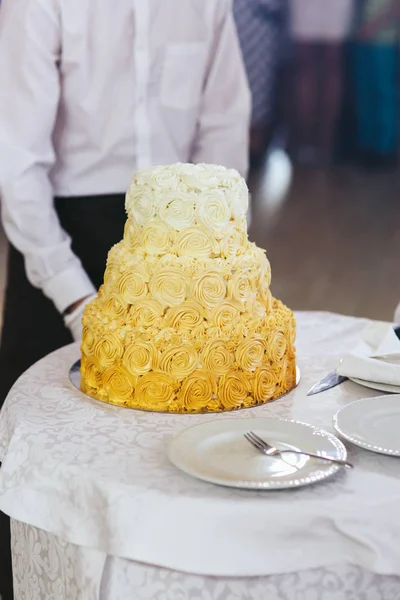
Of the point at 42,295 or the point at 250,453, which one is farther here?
the point at 42,295

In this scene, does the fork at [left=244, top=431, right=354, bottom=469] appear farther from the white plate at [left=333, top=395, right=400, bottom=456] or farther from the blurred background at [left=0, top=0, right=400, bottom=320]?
the blurred background at [left=0, top=0, right=400, bottom=320]

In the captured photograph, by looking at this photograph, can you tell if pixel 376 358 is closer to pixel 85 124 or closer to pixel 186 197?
pixel 186 197

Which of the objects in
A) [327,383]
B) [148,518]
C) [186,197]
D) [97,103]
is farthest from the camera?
[97,103]

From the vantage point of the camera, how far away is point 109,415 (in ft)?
4.53

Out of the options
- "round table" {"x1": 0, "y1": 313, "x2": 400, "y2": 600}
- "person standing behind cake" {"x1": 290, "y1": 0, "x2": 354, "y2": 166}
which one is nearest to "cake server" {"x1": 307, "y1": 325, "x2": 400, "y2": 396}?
"round table" {"x1": 0, "y1": 313, "x2": 400, "y2": 600}

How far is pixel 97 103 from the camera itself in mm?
2418

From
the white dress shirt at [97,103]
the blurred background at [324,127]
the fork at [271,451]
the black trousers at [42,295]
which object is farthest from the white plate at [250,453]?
the blurred background at [324,127]

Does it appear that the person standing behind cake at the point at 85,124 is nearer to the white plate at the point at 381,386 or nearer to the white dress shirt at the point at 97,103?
the white dress shirt at the point at 97,103

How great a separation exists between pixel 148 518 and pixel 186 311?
1.23ft

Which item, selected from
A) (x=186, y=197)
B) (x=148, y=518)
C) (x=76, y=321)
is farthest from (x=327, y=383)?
(x=76, y=321)

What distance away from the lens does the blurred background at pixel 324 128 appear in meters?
6.04

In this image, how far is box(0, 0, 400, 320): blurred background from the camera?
6.04 meters

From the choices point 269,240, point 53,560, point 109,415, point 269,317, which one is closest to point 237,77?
point 269,317

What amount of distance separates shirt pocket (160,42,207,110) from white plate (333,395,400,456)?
4.68ft
